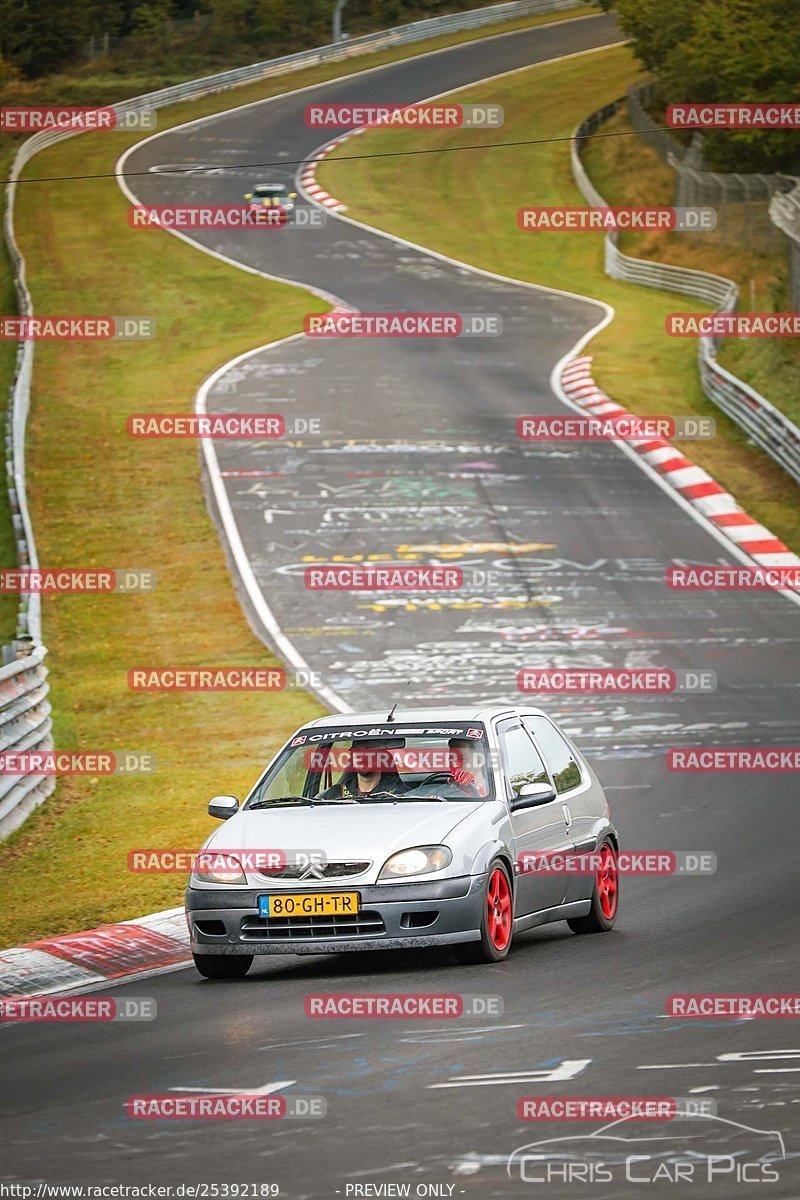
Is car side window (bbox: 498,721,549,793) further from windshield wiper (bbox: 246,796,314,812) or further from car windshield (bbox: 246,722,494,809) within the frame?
windshield wiper (bbox: 246,796,314,812)

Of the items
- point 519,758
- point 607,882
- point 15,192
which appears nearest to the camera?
point 519,758

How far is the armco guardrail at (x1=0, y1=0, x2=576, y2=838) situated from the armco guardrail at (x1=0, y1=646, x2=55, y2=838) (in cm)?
2

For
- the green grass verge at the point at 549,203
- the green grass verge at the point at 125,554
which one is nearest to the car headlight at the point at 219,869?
the green grass verge at the point at 125,554

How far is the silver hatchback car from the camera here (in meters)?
9.83

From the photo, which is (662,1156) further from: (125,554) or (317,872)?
(125,554)

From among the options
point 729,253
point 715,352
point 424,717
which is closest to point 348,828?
point 424,717

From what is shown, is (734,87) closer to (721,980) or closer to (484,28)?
(484,28)

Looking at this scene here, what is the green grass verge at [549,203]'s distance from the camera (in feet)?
111

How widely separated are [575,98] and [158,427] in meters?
41.5

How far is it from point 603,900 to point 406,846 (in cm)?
205

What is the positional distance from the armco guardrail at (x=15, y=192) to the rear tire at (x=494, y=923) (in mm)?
6046

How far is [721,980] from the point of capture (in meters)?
9.34

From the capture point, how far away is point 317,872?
9.93m

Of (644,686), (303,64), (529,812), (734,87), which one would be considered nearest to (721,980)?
(529,812)
